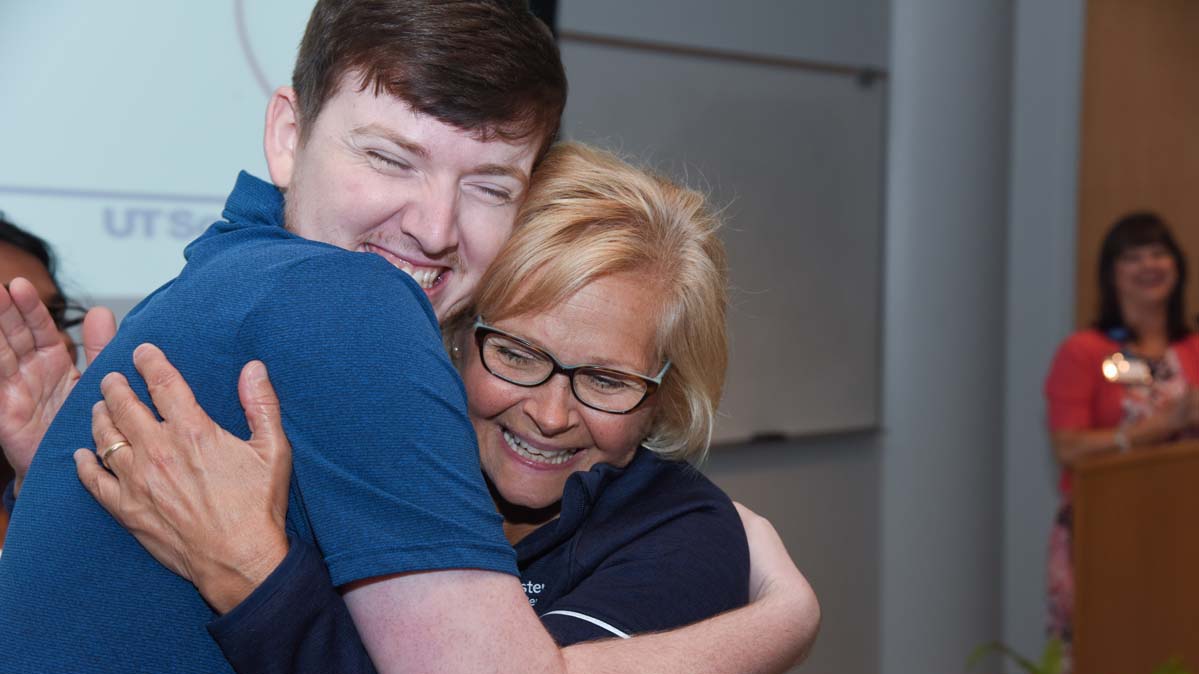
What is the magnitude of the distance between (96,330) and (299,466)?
0.77 metres

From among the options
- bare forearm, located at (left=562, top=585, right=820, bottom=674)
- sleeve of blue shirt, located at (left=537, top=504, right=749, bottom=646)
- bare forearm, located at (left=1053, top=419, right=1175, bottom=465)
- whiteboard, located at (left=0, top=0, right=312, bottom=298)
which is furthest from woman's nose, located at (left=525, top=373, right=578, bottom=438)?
bare forearm, located at (left=1053, top=419, right=1175, bottom=465)

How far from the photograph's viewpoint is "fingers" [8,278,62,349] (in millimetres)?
1516

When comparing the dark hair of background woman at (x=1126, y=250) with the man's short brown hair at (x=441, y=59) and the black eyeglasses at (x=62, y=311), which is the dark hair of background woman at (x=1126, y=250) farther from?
the man's short brown hair at (x=441, y=59)

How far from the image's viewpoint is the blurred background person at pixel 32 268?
1.97 m

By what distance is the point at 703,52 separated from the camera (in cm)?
399

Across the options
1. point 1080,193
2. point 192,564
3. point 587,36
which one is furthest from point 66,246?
point 1080,193

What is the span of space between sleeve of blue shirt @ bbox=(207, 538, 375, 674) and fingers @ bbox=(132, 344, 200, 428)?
133 mm

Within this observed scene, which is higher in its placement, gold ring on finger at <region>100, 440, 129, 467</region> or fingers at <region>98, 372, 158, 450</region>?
fingers at <region>98, 372, 158, 450</region>

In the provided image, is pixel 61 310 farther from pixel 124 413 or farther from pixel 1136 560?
pixel 1136 560

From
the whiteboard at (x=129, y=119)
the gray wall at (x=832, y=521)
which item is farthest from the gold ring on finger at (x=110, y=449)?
the gray wall at (x=832, y=521)

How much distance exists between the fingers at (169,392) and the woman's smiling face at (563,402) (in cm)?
52

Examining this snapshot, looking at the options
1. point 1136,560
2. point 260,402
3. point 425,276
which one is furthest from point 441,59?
point 1136,560

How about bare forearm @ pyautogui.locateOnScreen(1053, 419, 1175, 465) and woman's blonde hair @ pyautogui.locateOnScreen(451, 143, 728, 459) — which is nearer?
woman's blonde hair @ pyautogui.locateOnScreen(451, 143, 728, 459)

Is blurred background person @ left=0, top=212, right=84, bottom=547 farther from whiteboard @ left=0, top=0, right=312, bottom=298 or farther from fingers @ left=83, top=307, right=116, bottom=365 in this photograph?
fingers @ left=83, top=307, right=116, bottom=365
